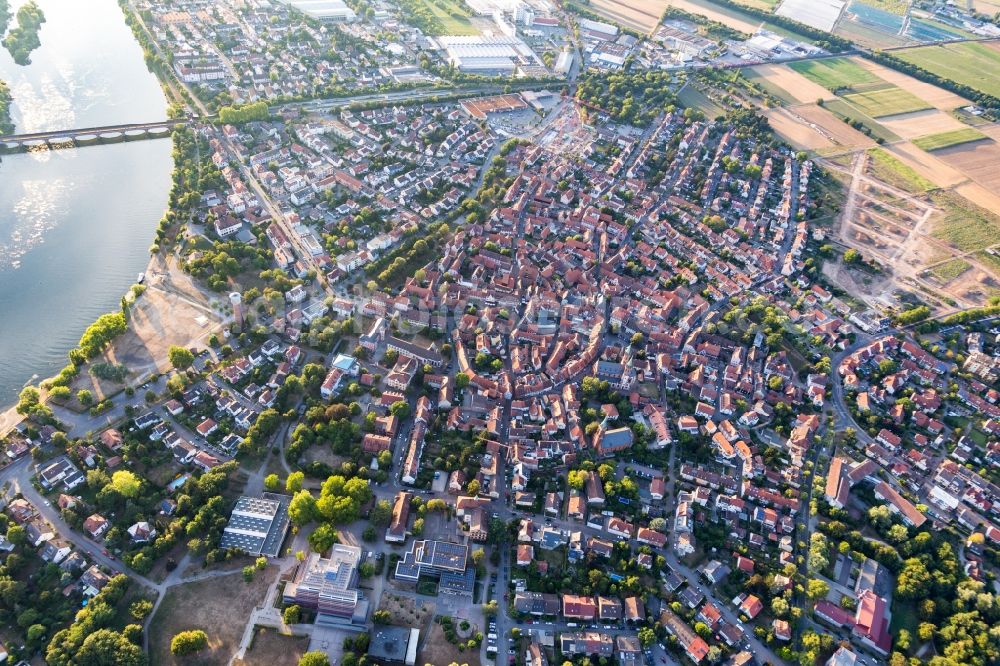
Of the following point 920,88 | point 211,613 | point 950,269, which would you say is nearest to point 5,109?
point 211,613

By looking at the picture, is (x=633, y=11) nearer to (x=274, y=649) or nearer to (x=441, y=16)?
(x=441, y=16)

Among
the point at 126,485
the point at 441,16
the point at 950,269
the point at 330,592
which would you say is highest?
the point at 441,16

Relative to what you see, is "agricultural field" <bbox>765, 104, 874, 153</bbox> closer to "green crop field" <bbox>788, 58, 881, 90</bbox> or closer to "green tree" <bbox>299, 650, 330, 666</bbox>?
"green crop field" <bbox>788, 58, 881, 90</bbox>

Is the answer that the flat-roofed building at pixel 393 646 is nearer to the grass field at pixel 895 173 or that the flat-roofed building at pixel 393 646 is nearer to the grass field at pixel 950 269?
the grass field at pixel 950 269

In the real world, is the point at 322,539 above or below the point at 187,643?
above

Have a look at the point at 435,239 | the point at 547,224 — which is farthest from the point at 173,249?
the point at 547,224

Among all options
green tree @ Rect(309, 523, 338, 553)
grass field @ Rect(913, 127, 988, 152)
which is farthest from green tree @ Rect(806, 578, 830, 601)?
grass field @ Rect(913, 127, 988, 152)
